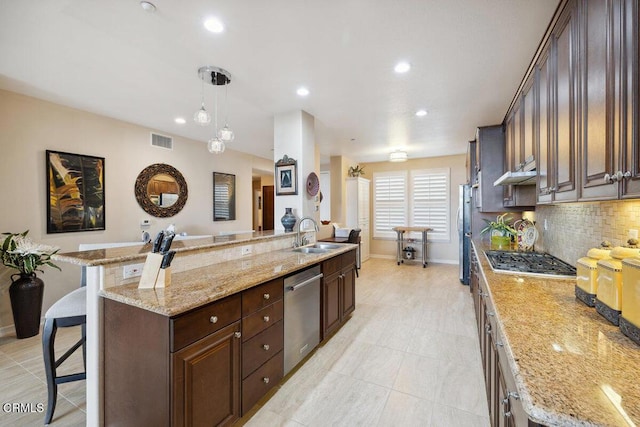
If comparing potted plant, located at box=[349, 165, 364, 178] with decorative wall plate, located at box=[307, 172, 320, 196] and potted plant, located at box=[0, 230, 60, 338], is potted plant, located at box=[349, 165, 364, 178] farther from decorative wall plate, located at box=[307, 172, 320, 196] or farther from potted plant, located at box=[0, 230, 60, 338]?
potted plant, located at box=[0, 230, 60, 338]

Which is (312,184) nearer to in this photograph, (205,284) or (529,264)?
(205,284)

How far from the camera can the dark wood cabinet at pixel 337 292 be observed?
2711 mm

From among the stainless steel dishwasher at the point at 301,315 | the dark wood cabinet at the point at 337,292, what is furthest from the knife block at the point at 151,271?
the dark wood cabinet at the point at 337,292

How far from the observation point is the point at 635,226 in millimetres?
1387

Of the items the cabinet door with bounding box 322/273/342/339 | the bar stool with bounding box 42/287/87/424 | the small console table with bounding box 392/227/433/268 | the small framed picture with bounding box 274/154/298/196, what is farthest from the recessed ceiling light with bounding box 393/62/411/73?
the small console table with bounding box 392/227/433/268

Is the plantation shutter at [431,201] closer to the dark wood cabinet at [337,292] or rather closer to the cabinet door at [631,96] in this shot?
the dark wood cabinet at [337,292]

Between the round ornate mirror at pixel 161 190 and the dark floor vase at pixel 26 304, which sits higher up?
the round ornate mirror at pixel 161 190

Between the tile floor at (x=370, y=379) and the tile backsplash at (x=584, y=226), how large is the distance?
1.23 meters

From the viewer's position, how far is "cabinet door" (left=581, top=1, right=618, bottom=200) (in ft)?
3.42

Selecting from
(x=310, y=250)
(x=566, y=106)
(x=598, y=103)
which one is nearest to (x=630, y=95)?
(x=598, y=103)

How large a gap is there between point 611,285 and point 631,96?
2.28ft

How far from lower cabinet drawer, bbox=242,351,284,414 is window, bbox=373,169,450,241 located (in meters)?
5.58

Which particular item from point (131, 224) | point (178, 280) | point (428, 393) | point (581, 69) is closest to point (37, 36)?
point (178, 280)

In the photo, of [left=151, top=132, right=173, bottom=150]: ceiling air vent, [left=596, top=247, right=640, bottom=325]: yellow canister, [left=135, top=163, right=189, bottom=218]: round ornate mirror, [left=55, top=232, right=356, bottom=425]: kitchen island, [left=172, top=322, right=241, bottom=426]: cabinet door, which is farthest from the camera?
[left=151, top=132, right=173, bottom=150]: ceiling air vent
